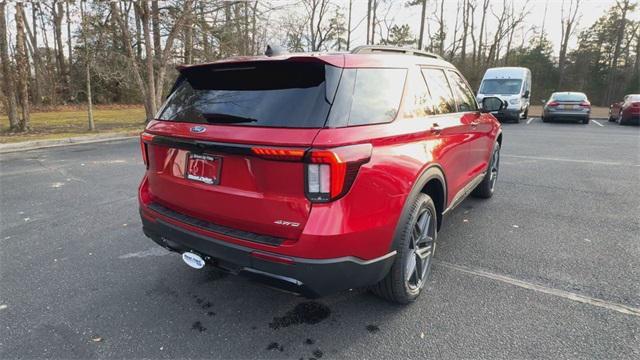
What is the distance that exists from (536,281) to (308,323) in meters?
1.87

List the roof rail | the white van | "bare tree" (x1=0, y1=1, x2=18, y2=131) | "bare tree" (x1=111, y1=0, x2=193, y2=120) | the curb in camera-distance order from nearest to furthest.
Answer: the roof rail → the curb → "bare tree" (x1=0, y1=1, x2=18, y2=131) → "bare tree" (x1=111, y1=0, x2=193, y2=120) → the white van

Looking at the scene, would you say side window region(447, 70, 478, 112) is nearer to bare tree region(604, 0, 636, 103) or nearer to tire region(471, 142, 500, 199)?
tire region(471, 142, 500, 199)

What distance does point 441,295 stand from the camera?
9.18 feet

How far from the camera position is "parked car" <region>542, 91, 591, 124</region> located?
628 inches

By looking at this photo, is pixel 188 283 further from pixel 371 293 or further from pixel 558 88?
pixel 558 88

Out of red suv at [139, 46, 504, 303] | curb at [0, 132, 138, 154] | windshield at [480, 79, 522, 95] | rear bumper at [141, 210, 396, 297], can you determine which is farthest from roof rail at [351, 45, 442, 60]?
windshield at [480, 79, 522, 95]

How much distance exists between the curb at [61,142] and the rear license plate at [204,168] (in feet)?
32.4

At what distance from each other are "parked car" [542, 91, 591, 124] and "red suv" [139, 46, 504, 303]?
54.9 feet

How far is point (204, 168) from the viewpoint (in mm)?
2260

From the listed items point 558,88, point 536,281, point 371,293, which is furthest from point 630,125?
point 558,88

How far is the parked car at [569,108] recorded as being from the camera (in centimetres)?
1595

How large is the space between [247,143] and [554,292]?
8.26ft

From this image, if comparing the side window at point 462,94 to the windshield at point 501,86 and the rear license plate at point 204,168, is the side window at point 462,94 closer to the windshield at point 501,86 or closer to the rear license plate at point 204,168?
the rear license plate at point 204,168

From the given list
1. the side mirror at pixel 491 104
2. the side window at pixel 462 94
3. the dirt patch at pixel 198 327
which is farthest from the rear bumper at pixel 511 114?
the dirt patch at pixel 198 327
